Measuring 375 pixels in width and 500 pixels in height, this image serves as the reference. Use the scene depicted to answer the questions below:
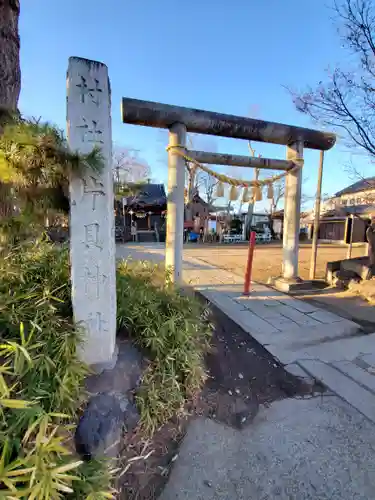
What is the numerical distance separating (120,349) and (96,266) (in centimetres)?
73

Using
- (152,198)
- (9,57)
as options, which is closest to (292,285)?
(9,57)

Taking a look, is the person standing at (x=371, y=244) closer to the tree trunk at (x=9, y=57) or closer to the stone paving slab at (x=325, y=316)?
the stone paving slab at (x=325, y=316)

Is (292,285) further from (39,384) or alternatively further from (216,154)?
(39,384)

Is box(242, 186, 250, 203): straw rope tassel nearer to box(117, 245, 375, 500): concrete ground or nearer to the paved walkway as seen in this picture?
the paved walkway

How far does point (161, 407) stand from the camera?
181 cm

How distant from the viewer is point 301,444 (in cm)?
177

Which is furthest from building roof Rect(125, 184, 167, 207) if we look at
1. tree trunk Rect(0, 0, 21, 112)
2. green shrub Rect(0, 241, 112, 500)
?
green shrub Rect(0, 241, 112, 500)

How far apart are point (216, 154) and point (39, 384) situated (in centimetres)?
400

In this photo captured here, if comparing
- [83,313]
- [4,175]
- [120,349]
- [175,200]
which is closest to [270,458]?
[120,349]

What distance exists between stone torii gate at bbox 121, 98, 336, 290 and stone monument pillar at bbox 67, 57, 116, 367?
2.00 m

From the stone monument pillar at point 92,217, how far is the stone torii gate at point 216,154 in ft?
6.58

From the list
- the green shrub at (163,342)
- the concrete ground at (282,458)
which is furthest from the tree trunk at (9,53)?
the concrete ground at (282,458)

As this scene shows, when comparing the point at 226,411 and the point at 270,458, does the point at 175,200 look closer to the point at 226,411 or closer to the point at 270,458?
the point at 226,411

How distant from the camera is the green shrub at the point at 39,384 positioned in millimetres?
985
